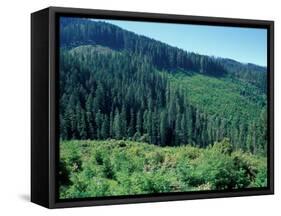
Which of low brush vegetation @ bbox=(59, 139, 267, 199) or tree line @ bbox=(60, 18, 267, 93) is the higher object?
tree line @ bbox=(60, 18, 267, 93)

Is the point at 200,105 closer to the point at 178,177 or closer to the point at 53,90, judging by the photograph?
the point at 178,177

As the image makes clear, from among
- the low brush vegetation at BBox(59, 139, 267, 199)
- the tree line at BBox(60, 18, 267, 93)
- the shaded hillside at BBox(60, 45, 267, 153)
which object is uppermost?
the tree line at BBox(60, 18, 267, 93)

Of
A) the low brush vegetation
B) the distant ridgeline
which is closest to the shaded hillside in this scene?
the distant ridgeline

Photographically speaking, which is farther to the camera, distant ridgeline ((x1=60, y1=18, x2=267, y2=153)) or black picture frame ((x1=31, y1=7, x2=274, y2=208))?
distant ridgeline ((x1=60, y1=18, x2=267, y2=153))

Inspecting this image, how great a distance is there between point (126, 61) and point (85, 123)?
0.86m

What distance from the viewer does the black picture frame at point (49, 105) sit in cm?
930

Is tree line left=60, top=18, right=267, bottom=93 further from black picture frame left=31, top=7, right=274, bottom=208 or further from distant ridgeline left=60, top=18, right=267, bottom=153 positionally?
black picture frame left=31, top=7, right=274, bottom=208

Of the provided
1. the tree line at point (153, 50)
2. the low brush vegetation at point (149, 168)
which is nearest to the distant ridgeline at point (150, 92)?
the tree line at point (153, 50)

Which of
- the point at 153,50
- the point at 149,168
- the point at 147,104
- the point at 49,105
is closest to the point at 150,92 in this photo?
the point at 147,104

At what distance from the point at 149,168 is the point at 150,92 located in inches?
34.0

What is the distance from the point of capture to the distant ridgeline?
31.3ft

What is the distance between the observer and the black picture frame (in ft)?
30.5

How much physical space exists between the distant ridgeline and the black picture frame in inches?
5.4

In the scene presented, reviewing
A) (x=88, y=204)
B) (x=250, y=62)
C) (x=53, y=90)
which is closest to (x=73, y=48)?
(x=53, y=90)
